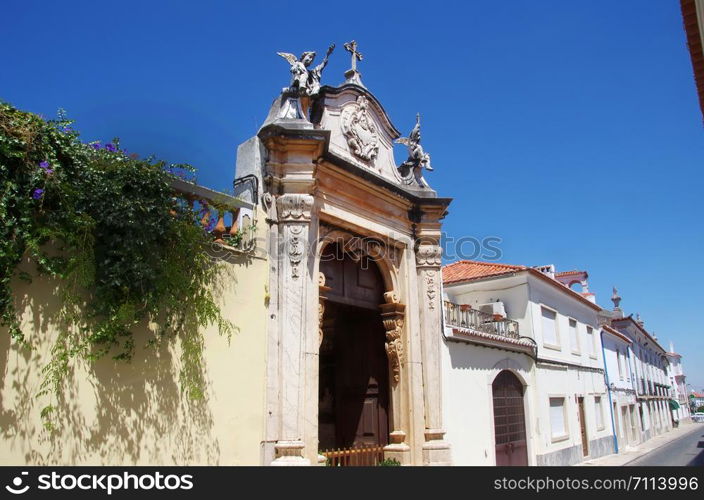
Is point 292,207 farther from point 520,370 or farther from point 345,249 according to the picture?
point 520,370

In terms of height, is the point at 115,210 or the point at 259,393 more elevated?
the point at 115,210

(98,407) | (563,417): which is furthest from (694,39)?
(563,417)

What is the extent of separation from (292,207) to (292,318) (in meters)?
1.49

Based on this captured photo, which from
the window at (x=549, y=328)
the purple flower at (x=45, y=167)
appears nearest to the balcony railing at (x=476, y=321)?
the window at (x=549, y=328)

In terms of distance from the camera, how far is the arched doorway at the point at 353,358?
905 centimetres

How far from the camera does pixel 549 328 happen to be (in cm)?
1689

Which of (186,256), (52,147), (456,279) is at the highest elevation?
(456,279)

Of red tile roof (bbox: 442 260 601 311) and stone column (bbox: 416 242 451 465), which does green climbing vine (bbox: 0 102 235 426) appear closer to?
stone column (bbox: 416 242 451 465)

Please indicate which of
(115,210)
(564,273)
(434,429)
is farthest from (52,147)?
(564,273)

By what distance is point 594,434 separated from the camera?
18.9 metres

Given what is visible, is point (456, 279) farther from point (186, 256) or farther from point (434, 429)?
point (186, 256)

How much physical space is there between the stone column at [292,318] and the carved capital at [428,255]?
9.00 ft
